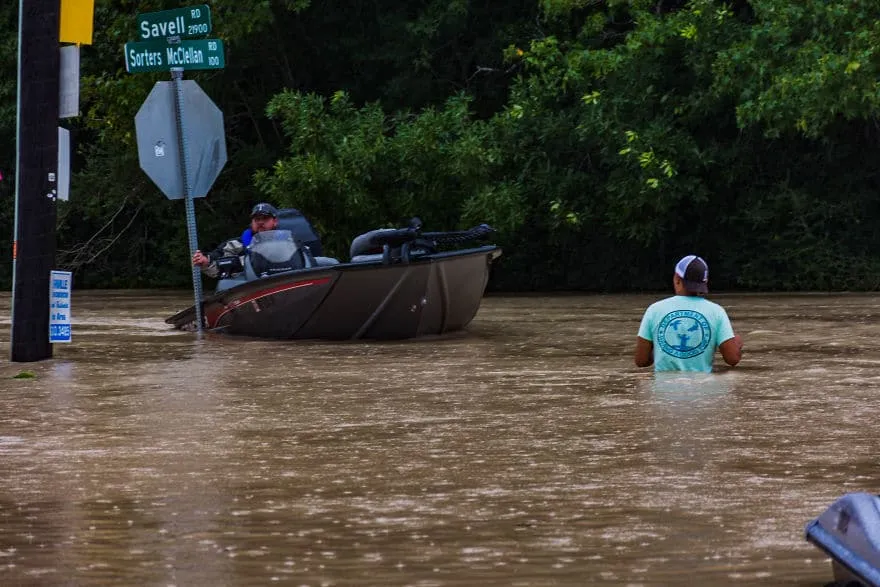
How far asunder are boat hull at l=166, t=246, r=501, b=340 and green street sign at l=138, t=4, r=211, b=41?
256 cm

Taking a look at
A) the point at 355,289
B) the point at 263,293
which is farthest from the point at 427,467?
the point at 263,293

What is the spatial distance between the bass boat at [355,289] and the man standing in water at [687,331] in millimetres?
6203

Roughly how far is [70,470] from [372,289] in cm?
1002

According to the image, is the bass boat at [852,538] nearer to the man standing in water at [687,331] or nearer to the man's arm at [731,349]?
the man standing in water at [687,331]

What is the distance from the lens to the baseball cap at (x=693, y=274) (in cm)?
1264

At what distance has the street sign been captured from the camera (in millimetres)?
20141

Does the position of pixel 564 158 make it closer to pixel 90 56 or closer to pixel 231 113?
pixel 231 113

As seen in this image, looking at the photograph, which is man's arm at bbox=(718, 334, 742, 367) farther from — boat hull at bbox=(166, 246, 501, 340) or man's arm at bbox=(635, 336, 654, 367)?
boat hull at bbox=(166, 246, 501, 340)

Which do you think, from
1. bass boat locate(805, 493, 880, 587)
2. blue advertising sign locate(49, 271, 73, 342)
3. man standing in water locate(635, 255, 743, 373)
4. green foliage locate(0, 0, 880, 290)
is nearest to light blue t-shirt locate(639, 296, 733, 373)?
man standing in water locate(635, 255, 743, 373)

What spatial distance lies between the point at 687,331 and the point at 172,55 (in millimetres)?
7704

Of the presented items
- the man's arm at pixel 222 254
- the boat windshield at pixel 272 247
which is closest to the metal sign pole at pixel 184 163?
the man's arm at pixel 222 254

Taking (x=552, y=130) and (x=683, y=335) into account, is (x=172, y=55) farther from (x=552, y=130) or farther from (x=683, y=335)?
(x=552, y=130)

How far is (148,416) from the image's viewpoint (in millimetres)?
11977

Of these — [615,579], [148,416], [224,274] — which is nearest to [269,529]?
[615,579]
